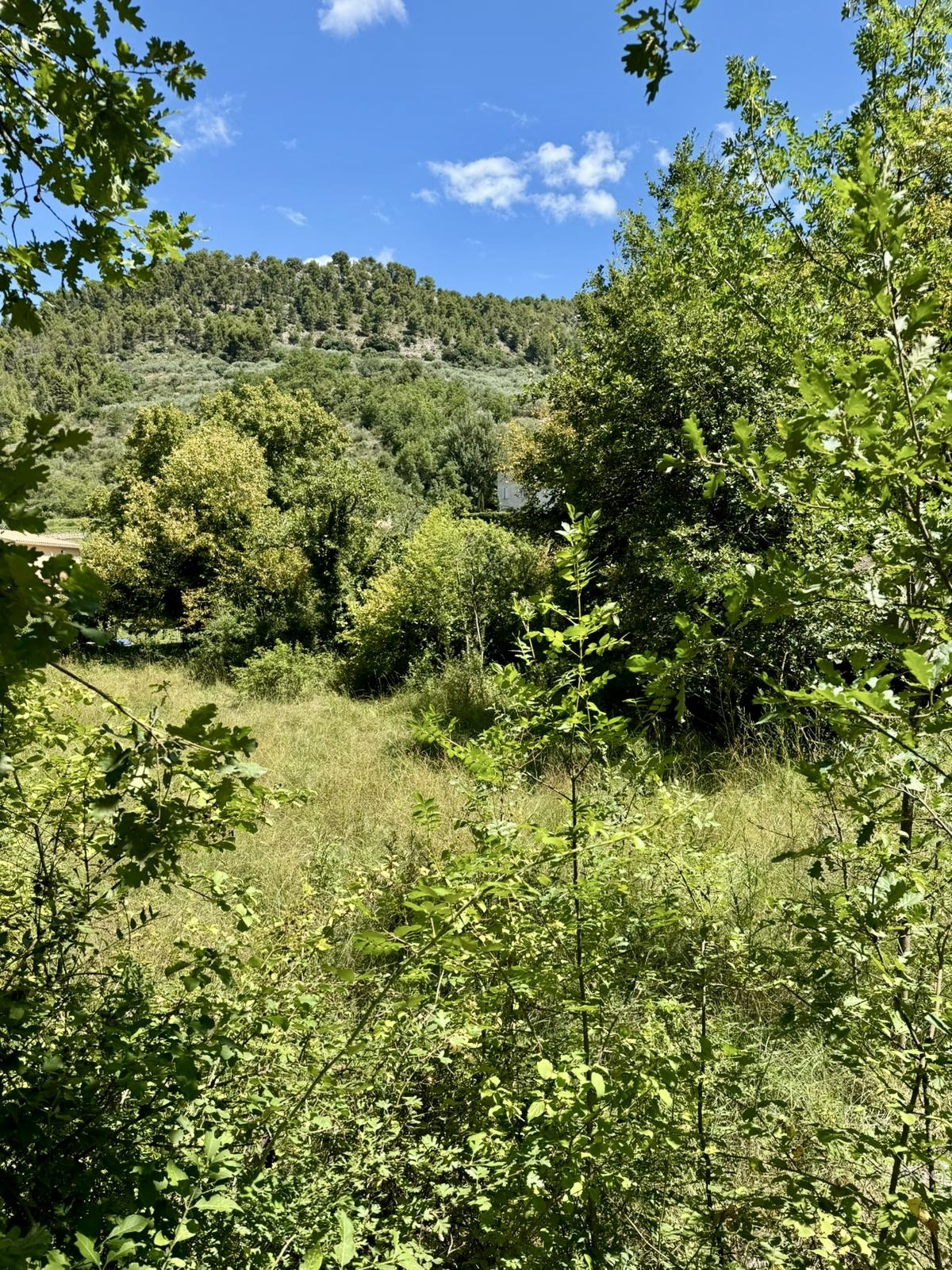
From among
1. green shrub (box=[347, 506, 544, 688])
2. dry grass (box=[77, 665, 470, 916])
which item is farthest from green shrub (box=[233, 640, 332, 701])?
green shrub (box=[347, 506, 544, 688])

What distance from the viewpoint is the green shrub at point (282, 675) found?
37.8 ft

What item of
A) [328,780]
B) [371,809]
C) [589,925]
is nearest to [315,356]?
[328,780]

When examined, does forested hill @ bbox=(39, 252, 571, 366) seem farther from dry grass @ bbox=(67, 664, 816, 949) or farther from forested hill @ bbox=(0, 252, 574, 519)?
dry grass @ bbox=(67, 664, 816, 949)

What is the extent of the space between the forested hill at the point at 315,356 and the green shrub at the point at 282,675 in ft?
21.5

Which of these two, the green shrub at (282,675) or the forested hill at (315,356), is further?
the forested hill at (315,356)

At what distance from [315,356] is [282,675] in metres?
72.3

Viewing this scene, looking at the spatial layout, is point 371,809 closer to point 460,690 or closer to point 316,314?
point 460,690

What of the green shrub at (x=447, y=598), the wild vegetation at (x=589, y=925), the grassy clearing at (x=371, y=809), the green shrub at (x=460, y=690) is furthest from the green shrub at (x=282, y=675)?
the wild vegetation at (x=589, y=925)

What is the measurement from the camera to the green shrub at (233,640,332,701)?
1152 centimetres

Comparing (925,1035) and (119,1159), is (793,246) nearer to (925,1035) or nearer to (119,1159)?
(925,1035)

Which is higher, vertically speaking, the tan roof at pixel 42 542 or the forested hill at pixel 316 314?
the forested hill at pixel 316 314

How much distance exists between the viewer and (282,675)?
11.9 m

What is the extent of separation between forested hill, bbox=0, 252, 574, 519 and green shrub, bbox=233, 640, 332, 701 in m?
6.54

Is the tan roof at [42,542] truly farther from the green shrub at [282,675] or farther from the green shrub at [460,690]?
the green shrub at [460,690]
